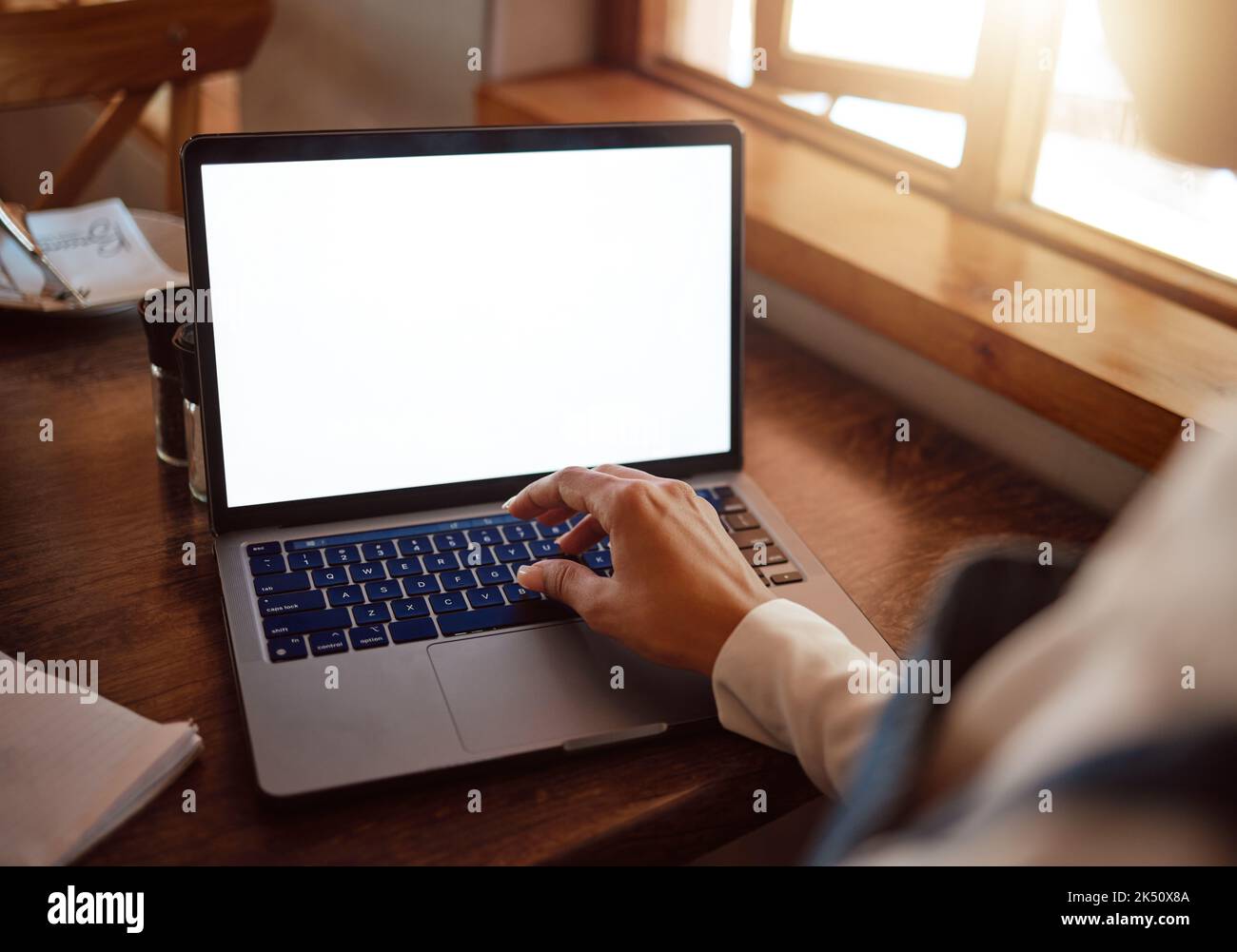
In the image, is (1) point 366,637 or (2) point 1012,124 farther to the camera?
(2) point 1012,124

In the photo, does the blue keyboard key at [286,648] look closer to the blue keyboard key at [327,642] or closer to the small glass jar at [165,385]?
the blue keyboard key at [327,642]

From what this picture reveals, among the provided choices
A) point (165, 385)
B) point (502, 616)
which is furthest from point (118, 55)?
point (502, 616)

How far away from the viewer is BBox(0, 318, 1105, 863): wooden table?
63 centimetres

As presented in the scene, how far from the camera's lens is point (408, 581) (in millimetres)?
792

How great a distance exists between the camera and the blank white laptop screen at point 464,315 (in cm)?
80

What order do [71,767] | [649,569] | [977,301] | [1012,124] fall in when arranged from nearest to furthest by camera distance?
[71,767]
[649,569]
[977,301]
[1012,124]

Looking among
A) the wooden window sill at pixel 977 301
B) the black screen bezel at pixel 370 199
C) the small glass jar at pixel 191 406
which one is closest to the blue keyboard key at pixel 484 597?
the black screen bezel at pixel 370 199

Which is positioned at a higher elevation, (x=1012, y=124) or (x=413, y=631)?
(x=1012, y=124)

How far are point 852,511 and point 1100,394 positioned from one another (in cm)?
24

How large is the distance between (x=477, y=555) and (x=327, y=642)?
138mm

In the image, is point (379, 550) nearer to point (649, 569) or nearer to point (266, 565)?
point (266, 565)

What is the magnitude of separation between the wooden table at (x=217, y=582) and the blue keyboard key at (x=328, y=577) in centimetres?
7
